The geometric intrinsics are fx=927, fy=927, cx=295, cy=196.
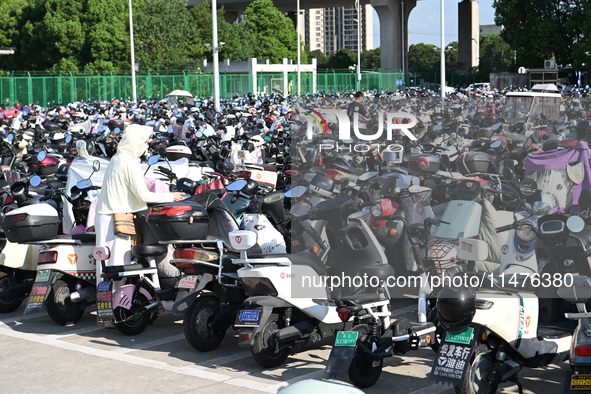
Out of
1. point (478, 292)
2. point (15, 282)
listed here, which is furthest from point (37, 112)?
point (478, 292)

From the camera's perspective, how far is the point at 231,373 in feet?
22.0

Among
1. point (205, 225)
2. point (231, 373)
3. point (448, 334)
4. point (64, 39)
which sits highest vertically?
point (64, 39)

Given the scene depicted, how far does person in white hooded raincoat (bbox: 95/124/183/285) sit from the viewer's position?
7.93 meters

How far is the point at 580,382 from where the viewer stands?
17.1ft

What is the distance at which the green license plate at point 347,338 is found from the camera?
5.89 m

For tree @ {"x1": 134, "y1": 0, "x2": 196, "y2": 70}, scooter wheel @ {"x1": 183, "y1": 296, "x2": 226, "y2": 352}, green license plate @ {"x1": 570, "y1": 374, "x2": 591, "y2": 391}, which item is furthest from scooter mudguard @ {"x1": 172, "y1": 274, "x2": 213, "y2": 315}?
A: tree @ {"x1": 134, "y1": 0, "x2": 196, "y2": 70}

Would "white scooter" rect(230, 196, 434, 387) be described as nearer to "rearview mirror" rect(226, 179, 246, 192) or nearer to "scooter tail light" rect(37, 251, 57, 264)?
"rearview mirror" rect(226, 179, 246, 192)

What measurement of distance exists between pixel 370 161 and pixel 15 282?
3608 millimetres

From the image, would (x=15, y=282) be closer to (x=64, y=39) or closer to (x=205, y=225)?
(x=205, y=225)

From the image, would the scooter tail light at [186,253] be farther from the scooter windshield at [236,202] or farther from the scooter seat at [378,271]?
the scooter seat at [378,271]

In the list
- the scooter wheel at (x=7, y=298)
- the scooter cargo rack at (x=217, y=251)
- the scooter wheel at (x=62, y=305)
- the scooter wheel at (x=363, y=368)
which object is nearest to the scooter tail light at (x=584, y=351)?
Answer: the scooter wheel at (x=363, y=368)

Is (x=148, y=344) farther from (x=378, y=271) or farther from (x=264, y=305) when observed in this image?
(x=378, y=271)

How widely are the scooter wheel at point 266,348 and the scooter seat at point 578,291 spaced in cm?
201

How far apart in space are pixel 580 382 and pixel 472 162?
3.47 metres
